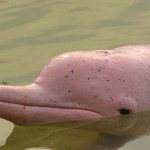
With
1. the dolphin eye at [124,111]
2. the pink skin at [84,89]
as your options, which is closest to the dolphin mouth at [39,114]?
the pink skin at [84,89]

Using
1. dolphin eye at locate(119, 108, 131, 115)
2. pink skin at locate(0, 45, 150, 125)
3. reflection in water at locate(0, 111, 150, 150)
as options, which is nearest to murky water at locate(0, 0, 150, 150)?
reflection in water at locate(0, 111, 150, 150)

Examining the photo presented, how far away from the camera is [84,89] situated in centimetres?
354

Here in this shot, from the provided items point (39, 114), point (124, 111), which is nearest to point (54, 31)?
point (124, 111)

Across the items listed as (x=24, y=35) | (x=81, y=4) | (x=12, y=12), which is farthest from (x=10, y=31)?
(x=81, y=4)

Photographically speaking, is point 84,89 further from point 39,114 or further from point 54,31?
point 54,31

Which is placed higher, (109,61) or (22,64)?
(109,61)

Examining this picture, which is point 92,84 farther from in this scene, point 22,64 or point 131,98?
point 22,64

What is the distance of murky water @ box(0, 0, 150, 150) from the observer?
4766 mm

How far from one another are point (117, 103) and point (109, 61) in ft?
0.82

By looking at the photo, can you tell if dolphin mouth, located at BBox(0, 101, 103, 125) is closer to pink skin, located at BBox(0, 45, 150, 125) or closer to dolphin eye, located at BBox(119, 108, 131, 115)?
pink skin, located at BBox(0, 45, 150, 125)

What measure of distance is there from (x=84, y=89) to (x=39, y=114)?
0.93 feet

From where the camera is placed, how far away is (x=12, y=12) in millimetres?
6520

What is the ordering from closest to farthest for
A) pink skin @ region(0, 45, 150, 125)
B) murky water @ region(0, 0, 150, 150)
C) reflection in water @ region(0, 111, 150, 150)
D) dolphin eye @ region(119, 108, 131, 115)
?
reflection in water @ region(0, 111, 150, 150), pink skin @ region(0, 45, 150, 125), dolphin eye @ region(119, 108, 131, 115), murky water @ region(0, 0, 150, 150)

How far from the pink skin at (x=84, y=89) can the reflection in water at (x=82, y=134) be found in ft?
0.15
